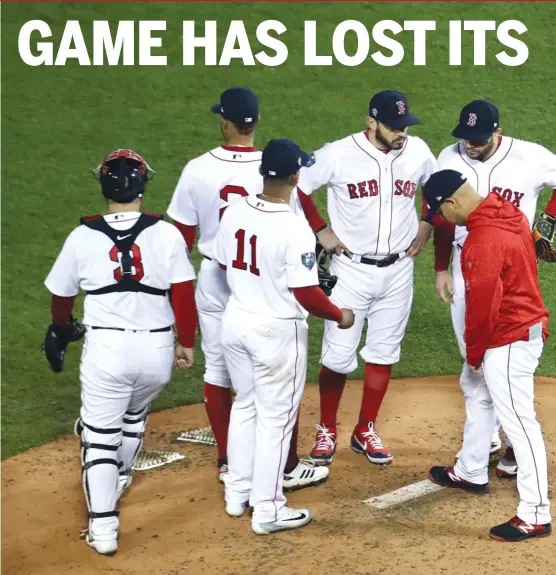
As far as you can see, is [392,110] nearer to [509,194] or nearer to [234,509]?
[509,194]

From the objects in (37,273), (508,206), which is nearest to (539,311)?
(508,206)

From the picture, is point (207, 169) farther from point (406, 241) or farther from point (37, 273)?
point (37, 273)

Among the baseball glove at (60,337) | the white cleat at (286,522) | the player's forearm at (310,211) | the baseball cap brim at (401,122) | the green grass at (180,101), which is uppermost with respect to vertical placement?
the green grass at (180,101)

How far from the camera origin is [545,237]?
5.78 metres

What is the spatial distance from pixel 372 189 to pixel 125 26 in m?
8.35

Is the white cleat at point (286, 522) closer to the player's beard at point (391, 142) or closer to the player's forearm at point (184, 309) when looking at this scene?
the player's forearm at point (184, 309)

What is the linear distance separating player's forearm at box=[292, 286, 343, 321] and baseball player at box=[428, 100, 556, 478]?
97 centimetres

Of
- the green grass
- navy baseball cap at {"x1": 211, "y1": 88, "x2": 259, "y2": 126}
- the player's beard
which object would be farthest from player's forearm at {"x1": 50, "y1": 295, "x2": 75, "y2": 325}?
the green grass

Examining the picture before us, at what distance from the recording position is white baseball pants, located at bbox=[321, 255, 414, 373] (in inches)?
233

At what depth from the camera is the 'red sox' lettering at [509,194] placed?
224 inches

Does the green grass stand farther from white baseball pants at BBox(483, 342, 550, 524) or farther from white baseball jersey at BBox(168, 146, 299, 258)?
white baseball pants at BBox(483, 342, 550, 524)

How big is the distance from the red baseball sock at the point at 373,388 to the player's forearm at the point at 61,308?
5.97ft

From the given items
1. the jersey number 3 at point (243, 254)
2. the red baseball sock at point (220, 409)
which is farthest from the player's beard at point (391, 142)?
the red baseball sock at point (220, 409)

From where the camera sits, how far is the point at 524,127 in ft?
37.0
